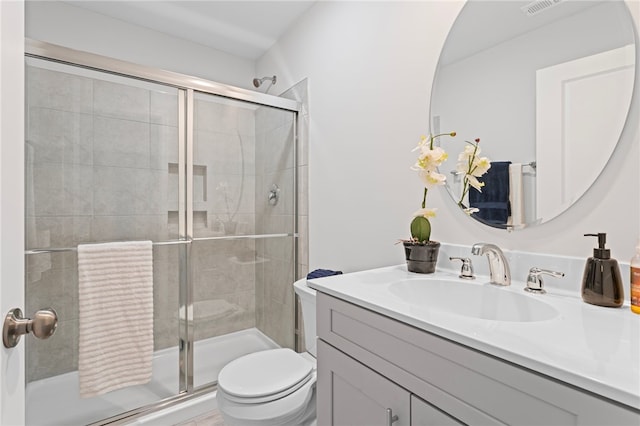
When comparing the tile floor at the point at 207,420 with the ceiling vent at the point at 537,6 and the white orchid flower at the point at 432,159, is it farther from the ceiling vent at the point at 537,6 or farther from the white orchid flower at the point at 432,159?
the ceiling vent at the point at 537,6

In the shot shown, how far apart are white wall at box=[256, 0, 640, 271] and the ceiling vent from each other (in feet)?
0.64

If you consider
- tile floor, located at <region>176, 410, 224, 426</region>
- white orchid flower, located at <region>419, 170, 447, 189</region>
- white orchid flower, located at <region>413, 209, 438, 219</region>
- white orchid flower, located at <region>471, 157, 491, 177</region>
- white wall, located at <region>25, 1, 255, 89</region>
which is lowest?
tile floor, located at <region>176, 410, 224, 426</region>

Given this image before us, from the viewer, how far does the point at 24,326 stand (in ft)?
1.79

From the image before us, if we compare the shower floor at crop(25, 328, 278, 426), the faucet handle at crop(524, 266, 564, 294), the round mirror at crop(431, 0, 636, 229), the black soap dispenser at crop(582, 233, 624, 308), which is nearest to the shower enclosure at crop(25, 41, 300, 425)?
the shower floor at crop(25, 328, 278, 426)

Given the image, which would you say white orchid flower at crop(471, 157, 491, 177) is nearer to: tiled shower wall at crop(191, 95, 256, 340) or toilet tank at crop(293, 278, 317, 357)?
toilet tank at crop(293, 278, 317, 357)

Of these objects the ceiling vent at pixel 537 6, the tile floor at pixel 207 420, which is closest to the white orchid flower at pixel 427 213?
the ceiling vent at pixel 537 6

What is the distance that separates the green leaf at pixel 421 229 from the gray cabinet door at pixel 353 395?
50cm

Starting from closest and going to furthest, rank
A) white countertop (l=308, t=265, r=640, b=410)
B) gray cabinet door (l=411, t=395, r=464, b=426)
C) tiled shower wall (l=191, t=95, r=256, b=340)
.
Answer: white countertop (l=308, t=265, r=640, b=410)
gray cabinet door (l=411, t=395, r=464, b=426)
tiled shower wall (l=191, t=95, r=256, b=340)

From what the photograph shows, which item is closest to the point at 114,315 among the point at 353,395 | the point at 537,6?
the point at 353,395

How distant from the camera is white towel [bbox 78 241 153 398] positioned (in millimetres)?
1485

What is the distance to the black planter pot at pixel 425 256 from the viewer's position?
1.12 metres

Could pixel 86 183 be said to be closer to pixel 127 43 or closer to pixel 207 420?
pixel 127 43
